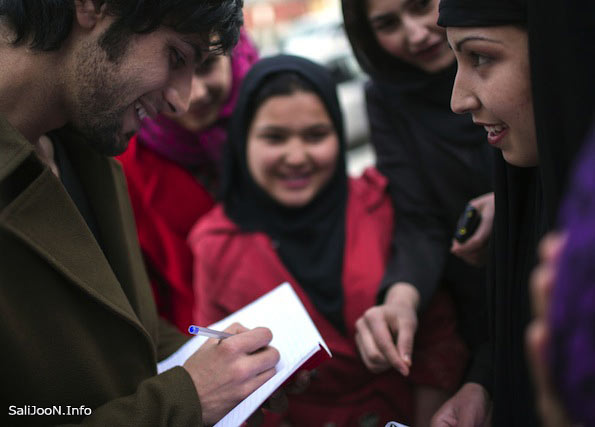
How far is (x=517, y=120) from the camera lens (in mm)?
1120

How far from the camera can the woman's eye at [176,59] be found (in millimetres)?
1559

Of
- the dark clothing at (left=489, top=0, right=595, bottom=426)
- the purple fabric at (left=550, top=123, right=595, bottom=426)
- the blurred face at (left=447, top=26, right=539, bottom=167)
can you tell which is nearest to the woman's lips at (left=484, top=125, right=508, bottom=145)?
the blurred face at (left=447, top=26, right=539, bottom=167)

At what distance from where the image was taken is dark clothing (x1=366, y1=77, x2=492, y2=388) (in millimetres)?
1996

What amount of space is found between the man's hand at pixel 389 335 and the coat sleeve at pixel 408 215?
150mm

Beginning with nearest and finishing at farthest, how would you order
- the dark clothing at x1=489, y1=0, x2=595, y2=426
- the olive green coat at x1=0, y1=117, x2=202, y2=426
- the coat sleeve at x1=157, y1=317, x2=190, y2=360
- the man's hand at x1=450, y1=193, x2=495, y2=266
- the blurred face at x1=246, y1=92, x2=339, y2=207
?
the dark clothing at x1=489, y1=0, x2=595, y2=426
the olive green coat at x1=0, y1=117, x2=202, y2=426
the man's hand at x1=450, y1=193, x2=495, y2=266
the coat sleeve at x1=157, y1=317, x2=190, y2=360
the blurred face at x1=246, y1=92, x2=339, y2=207

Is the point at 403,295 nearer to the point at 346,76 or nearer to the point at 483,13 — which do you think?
the point at 483,13

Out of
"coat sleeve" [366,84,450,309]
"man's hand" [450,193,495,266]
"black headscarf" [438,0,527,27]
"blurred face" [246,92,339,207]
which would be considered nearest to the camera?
"black headscarf" [438,0,527,27]

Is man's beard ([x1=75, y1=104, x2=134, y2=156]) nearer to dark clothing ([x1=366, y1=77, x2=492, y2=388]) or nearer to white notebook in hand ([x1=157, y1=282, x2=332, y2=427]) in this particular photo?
white notebook in hand ([x1=157, y1=282, x2=332, y2=427])

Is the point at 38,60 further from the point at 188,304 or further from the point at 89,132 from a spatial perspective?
the point at 188,304

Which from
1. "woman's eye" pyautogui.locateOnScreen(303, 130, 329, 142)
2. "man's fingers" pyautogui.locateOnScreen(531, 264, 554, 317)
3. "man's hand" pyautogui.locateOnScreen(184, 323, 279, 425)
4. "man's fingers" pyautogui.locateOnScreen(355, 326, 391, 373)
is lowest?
"man's fingers" pyautogui.locateOnScreen(355, 326, 391, 373)

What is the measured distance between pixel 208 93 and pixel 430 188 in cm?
112

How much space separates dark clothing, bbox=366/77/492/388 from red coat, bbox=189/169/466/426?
0.08 meters

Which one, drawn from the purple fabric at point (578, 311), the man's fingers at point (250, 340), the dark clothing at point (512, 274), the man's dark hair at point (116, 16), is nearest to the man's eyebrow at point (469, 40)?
the dark clothing at point (512, 274)

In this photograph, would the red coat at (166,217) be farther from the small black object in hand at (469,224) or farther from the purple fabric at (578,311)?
the purple fabric at (578,311)
